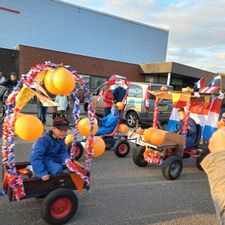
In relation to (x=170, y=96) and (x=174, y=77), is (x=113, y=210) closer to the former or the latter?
(x=170, y=96)

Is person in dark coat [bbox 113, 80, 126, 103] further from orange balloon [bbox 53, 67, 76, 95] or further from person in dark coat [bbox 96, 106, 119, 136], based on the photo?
orange balloon [bbox 53, 67, 76, 95]

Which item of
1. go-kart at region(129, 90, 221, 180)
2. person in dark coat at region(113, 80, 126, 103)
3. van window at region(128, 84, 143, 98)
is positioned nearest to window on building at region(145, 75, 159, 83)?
van window at region(128, 84, 143, 98)

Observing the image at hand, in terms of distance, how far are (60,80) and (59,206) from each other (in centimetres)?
155

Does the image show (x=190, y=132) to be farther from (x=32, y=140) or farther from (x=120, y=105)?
(x=32, y=140)

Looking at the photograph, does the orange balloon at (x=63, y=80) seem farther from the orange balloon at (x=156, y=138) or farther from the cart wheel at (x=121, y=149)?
the cart wheel at (x=121, y=149)

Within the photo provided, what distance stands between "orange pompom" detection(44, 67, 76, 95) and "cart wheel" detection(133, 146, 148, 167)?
3019mm

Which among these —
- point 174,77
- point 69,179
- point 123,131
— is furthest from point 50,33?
point 69,179

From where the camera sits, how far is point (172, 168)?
5223mm

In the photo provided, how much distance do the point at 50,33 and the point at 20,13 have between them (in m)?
3.41

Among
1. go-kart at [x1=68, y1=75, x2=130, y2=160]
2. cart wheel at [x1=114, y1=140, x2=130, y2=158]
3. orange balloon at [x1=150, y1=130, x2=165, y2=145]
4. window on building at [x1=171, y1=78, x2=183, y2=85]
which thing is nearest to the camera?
orange balloon at [x1=150, y1=130, x2=165, y2=145]

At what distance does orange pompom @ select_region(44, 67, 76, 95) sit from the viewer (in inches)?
120

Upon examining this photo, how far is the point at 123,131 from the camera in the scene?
6.94 meters

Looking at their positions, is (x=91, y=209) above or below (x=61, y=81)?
below

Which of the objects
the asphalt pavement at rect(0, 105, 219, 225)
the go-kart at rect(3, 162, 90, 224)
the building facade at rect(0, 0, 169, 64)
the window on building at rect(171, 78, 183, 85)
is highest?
the building facade at rect(0, 0, 169, 64)
